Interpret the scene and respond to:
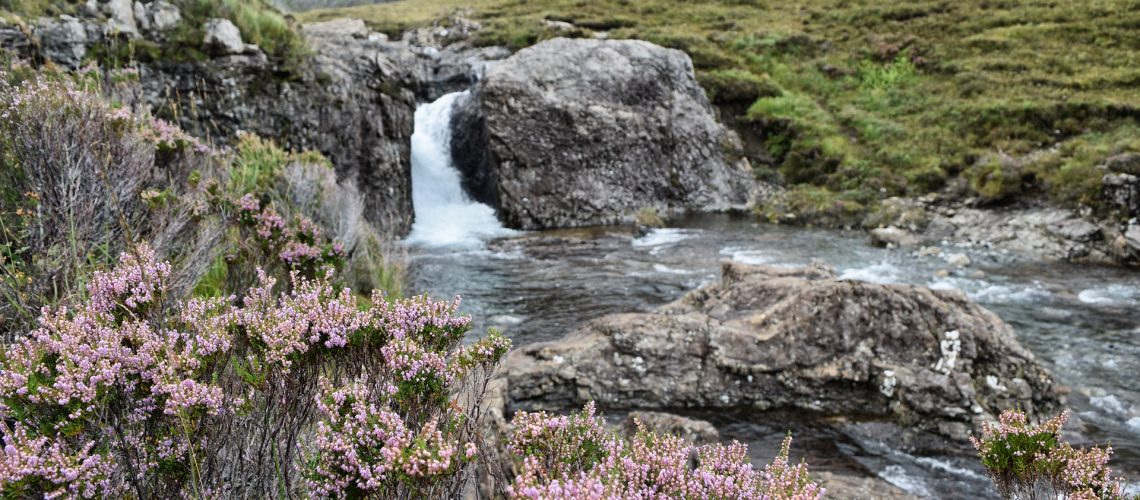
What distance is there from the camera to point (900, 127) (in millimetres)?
26234

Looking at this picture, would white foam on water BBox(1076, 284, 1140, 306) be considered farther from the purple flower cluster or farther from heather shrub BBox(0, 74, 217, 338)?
heather shrub BBox(0, 74, 217, 338)

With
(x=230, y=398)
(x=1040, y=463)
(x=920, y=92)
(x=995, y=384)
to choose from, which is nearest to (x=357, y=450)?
(x=230, y=398)

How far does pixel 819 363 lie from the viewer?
730cm

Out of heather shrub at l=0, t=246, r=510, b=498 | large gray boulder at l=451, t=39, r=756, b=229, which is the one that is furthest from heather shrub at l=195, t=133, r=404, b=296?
large gray boulder at l=451, t=39, r=756, b=229

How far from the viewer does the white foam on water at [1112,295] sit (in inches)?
496

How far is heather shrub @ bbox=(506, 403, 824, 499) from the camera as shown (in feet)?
8.06

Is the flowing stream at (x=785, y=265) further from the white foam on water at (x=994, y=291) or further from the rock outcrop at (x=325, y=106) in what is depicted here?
the rock outcrop at (x=325, y=106)

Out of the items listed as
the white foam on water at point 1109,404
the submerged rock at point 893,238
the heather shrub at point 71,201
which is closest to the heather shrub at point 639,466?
the heather shrub at point 71,201

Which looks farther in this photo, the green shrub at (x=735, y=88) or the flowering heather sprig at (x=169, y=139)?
the green shrub at (x=735, y=88)

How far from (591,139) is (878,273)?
11.4 metres

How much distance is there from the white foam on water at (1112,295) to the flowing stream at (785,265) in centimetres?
4

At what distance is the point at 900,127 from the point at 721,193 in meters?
8.55

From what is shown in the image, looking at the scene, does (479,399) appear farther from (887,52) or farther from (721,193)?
(887,52)

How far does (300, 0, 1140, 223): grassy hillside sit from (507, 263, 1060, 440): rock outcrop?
1460cm
